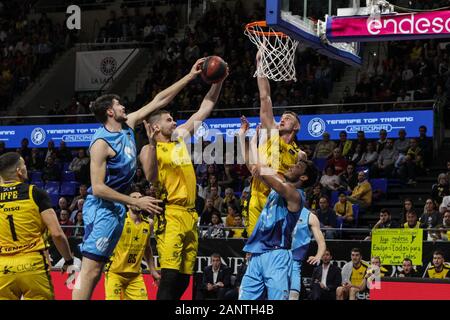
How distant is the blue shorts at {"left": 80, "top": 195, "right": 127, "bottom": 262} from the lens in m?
8.17

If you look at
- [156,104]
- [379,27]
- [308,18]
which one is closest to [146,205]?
[156,104]

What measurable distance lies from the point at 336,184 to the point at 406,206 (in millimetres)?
2418

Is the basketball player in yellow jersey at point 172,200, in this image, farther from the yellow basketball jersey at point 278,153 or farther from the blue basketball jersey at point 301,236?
the blue basketball jersey at point 301,236

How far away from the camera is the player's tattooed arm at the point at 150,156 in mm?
8516

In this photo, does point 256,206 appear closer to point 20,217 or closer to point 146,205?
point 146,205

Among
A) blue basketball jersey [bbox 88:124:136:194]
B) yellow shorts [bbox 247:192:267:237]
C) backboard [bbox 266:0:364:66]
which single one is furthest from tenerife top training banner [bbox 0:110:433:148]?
blue basketball jersey [bbox 88:124:136:194]

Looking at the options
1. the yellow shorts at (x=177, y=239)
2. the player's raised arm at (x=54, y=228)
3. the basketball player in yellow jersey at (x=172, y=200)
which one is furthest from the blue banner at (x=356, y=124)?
the player's raised arm at (x=54, y=228)

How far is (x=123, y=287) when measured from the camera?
10.2 m

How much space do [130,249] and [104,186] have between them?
243 centimetres

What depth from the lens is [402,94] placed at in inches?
766

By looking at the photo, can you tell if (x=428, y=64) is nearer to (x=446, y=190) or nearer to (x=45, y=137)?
(x=446, y=190)

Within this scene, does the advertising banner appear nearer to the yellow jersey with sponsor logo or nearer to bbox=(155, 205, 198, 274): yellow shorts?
the yellow jersey with sponsor logo

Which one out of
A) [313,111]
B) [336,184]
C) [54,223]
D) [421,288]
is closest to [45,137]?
[313,111]

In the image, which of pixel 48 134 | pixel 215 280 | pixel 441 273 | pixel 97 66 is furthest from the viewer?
pixel 97 66
